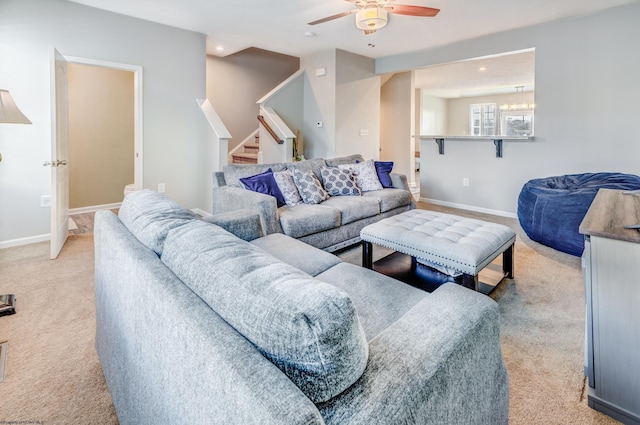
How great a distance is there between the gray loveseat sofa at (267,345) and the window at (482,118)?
457 inches

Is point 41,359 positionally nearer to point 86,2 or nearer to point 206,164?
point 206,164

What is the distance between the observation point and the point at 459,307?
3.31 feet

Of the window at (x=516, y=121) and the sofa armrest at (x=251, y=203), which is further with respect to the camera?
the window at (x=516, y=121)

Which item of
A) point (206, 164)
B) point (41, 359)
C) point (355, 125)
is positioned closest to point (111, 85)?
point (206, 164)

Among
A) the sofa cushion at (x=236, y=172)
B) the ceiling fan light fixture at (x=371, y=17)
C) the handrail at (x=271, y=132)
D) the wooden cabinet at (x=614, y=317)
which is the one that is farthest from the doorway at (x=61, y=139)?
the wooden cabinet at (x=614, y=317)

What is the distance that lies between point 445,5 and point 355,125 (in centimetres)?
255

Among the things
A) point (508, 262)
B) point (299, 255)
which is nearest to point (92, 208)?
point (299, 255)

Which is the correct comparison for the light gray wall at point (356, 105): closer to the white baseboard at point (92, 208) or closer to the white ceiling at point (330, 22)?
the white ceiling at point (330, 22)

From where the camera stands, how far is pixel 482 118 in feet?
37.7

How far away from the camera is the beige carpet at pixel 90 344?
4.81 ft

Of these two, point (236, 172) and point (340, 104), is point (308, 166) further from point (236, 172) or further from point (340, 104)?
point (340, 104)

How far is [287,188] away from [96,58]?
2.76 meters

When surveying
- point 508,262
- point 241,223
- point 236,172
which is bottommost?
point 508,262

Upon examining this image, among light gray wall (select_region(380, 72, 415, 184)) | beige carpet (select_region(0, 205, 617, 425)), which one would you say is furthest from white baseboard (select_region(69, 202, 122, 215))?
light gray wall (select_region(380, 72, 415, 184))
